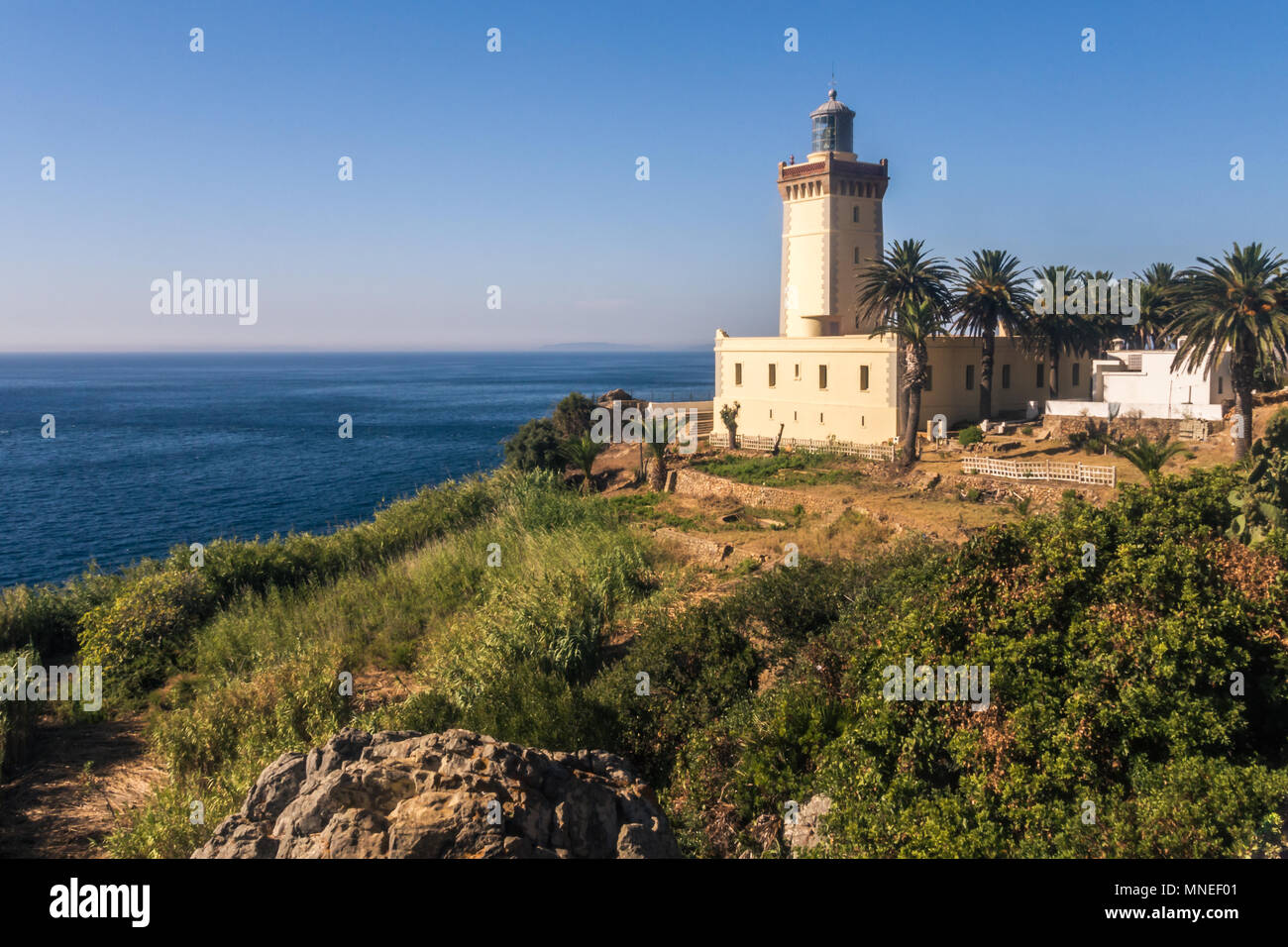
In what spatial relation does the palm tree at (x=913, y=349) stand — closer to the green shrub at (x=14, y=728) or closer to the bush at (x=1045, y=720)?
the bush at (x=1045, y=720)

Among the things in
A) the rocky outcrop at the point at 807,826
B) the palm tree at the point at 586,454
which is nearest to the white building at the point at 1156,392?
the palm tree at the point at 586,454

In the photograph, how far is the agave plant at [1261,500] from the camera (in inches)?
502

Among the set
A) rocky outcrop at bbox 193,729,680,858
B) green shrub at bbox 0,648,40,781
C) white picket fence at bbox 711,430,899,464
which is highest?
white picket fence at bbox 711,430,899,464

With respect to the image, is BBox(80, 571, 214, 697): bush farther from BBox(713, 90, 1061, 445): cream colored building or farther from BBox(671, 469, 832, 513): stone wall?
BBox(713, 90, 1061, 445): cream colored building

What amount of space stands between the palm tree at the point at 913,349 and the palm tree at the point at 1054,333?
5.99m

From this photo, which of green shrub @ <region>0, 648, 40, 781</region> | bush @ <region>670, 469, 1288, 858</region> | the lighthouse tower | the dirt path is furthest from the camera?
the lighthouse tower

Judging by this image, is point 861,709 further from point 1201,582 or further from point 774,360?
point 774,360

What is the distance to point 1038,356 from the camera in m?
38.7

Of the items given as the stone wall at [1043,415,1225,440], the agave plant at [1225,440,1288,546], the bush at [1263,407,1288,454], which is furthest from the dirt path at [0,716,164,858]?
the stone wall at [1043,415,1225,440]

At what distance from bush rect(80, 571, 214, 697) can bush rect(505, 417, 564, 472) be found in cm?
2239

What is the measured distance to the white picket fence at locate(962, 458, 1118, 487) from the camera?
25.9 meters
